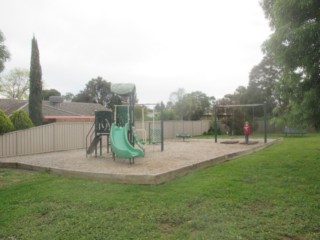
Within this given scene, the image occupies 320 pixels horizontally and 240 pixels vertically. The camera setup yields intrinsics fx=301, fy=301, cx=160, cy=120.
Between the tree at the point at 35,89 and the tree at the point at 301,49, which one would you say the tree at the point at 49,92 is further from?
the tree at the point at 301,49

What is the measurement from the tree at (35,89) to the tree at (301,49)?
1549cm

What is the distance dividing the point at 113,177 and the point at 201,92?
40.0 m

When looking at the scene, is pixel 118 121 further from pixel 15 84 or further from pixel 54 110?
pixel 15 84

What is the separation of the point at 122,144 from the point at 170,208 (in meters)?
4.76

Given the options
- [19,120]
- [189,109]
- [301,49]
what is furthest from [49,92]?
[301,49]

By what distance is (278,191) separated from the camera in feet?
18.4

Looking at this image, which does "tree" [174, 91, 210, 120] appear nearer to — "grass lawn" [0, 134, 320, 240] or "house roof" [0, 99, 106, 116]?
"house roof" [0, 99, 106, 116]

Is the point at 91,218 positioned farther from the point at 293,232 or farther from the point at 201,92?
the point at 201,92

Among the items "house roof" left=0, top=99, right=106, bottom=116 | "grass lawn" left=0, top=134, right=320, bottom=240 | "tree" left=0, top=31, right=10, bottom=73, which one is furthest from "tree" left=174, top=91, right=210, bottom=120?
"grass lawn" left=0, top=134, right=320, bottom=240

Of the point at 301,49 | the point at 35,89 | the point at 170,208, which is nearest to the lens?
the point at 170,208

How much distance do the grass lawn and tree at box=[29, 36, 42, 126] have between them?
12.1 m

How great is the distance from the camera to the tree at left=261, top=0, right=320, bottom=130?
540 centimetres

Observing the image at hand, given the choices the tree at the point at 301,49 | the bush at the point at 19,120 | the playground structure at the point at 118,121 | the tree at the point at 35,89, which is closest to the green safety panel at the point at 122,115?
the playground structure at the point at 118,121

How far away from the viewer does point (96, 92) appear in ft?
174
